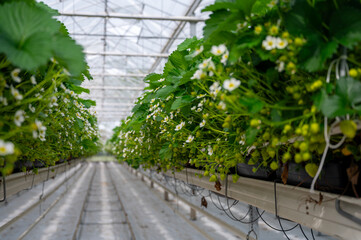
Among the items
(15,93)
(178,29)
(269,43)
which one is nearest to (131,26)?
(178,29)

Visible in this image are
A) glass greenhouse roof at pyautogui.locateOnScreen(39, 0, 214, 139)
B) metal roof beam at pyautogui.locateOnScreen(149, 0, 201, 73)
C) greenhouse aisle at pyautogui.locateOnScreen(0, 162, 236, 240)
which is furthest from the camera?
glass greenhouse roof at pyautogui.locateOnScreen(39, 0, 214, 139)

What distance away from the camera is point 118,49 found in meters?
11.6

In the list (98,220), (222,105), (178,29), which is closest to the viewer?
(222,105)

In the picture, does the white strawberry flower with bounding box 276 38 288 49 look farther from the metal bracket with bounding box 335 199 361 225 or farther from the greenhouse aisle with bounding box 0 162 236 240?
the greenhouse aisle with bounding box 0 162 236 240

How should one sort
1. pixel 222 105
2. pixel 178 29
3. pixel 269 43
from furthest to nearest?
pixel 178 29, pixel 222 105, pixel 269 43

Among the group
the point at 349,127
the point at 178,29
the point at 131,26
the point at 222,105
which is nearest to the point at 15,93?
the point at 222,105

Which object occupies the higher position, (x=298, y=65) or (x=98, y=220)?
(x=298, y=65)

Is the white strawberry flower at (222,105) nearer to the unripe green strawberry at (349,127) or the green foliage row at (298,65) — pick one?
the green foliage row at (298,65)

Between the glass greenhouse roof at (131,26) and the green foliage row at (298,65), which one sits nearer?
the green foliage row at (298,65)

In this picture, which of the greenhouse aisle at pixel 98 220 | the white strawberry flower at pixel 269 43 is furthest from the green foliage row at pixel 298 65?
the greenhouse aisle at pixel 98 220

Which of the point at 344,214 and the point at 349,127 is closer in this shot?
the point at 349,127

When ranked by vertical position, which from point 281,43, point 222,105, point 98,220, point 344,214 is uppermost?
point 281,43

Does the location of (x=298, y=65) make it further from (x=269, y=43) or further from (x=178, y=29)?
(x=178, y=29)

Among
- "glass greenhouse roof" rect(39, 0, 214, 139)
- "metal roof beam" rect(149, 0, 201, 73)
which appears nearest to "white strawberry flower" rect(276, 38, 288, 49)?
"glass greenhouse roof" rect(39, 0, 214, 139)
